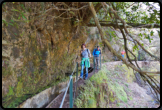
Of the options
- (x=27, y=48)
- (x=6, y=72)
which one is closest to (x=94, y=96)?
(x=27, y=48)

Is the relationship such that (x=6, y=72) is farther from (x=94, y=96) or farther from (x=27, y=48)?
(x=94, y=96)

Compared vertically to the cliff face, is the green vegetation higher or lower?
lower

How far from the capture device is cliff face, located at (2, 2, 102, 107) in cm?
254

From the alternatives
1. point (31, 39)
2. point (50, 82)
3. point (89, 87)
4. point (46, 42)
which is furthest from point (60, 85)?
point (31, 39)

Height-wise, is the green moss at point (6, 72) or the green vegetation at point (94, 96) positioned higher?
the green moss at point (6, 72)

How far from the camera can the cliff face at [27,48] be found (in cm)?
254

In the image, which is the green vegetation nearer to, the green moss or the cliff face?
the cliff face

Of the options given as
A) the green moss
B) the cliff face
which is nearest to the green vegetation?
the cliff face

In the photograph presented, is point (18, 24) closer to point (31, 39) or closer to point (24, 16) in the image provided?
point (24, 16)

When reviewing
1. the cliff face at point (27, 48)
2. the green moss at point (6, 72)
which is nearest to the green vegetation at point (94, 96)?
the cliff face at point (27, 48)

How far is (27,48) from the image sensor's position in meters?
3.18

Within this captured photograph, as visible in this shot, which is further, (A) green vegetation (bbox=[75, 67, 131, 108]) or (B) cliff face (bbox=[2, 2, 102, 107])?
(A) green vegetation (bbox=[75, 67, 131, 108])

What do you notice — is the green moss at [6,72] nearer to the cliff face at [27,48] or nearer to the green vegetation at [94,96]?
the cliff face at [27,48]

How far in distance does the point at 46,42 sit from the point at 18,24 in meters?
1.30
